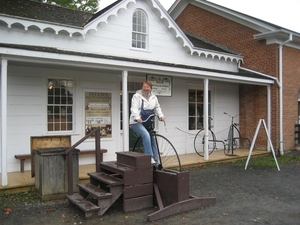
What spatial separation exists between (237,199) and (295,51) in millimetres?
9494

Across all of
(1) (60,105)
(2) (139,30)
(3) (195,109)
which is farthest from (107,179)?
(3) (195,109)

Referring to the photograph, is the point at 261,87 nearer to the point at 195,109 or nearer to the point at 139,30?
the point at 195,109

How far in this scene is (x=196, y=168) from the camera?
9789 millimetres

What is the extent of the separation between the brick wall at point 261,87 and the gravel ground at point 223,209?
5.17m

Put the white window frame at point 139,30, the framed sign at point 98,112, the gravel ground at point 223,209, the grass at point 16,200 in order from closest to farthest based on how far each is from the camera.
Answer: the gravel ground at point 223,209, the grass at point 16,200, the framed sign at point 98,112, the white window frame at point 139,30

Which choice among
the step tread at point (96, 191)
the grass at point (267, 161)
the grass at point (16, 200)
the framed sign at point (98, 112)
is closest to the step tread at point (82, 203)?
the step tread at point (96, 191)

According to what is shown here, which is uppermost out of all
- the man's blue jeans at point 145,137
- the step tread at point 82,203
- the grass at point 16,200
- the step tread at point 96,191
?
the man's blue jeans at point 145,137

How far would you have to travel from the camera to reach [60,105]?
929cm

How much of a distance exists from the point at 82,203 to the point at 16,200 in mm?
1682

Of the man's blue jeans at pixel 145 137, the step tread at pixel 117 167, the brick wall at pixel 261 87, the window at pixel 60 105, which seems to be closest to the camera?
the step tread at pixel 117 167

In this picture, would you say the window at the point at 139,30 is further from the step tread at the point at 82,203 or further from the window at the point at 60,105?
the step tread at the point at 82,203

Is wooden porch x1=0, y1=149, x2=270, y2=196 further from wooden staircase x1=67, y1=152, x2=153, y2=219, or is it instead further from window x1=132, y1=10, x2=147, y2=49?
window x1=132, y1=10, x2=147, y2=49

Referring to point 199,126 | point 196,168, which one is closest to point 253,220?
point 196,168

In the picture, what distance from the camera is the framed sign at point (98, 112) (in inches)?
381
